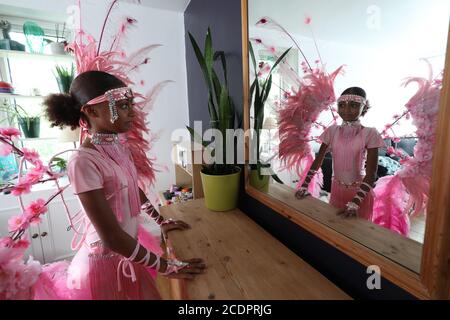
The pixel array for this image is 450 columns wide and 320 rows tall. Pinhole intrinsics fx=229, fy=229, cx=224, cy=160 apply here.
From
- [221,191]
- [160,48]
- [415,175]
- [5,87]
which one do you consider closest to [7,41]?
[5,87]

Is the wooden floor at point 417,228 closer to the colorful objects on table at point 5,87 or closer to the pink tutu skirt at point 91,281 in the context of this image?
the pink tutu skirt at point 91,281

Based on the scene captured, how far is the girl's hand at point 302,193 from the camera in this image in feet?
3.03

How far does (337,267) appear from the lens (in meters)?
0.77

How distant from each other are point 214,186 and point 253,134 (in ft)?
1.15

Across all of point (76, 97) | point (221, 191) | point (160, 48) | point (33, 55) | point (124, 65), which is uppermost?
point (160, 48)

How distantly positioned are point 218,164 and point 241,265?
2.02ft

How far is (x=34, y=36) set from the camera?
6.97ft

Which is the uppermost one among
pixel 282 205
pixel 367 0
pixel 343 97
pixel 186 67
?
pixel 186 67

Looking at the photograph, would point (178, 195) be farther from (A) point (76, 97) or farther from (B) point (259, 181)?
(A) point (76, 97)

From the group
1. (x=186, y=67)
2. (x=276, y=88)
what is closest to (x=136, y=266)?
(x=276, y=88)

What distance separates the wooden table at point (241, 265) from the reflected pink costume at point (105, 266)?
0.20 metres

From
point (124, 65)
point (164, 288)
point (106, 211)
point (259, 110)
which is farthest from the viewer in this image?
point (164, 288)

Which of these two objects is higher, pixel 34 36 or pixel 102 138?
pixel 34 36

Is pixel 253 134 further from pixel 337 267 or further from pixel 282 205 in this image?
pixel 337 267
